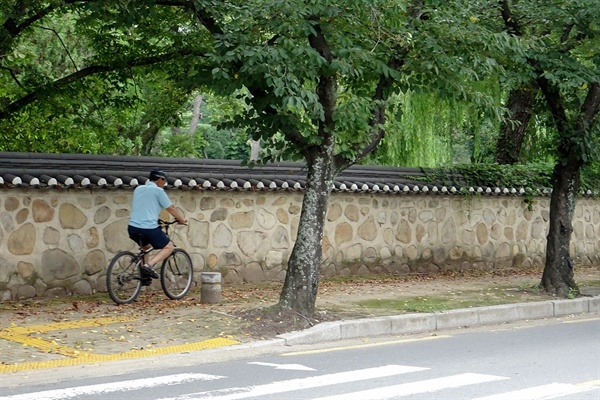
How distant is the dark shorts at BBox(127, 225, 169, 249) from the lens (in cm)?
1250

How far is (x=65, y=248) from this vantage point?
13039 millimetres

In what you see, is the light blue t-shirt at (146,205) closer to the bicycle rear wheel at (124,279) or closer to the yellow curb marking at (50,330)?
the bicycle rear wheel at (124,279)

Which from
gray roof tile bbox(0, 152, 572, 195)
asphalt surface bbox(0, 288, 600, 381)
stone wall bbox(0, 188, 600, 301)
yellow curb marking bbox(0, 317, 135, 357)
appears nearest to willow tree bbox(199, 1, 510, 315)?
asphalt surface bbox(0, 288, 600, 381)

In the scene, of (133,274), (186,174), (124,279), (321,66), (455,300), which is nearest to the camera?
(321,66)

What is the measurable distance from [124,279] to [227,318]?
6.33 feet

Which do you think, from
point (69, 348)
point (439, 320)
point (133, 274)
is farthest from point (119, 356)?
point (439, 320)

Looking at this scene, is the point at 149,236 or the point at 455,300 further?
the point at 455,300

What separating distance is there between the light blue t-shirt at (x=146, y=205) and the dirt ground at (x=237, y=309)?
115 cm

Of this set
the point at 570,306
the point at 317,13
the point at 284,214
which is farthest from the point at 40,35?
the point at 570,306

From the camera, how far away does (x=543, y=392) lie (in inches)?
296

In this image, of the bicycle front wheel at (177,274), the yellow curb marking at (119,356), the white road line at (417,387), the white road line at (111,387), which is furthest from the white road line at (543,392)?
the bicycle front wheel at (177,274)

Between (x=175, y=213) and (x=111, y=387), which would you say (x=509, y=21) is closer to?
(x=175, y=213)

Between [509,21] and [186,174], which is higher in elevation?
[509,21]

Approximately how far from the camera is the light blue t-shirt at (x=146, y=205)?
12.5m
